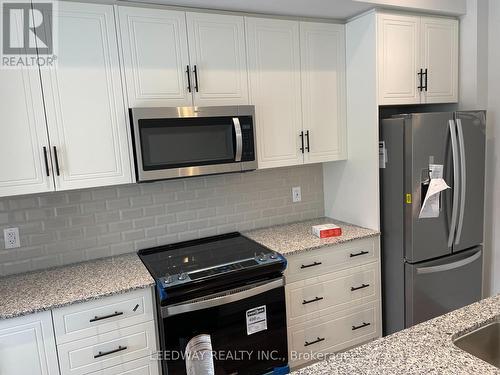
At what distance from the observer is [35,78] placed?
1.85 metres

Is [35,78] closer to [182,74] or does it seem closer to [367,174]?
[182,74]

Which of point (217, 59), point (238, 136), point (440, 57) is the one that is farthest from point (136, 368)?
point (440, 57)

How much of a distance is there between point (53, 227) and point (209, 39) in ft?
4.86

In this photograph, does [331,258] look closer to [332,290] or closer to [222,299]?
[332,290]

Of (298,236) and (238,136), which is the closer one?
(238,136)

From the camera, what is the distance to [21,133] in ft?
6.02

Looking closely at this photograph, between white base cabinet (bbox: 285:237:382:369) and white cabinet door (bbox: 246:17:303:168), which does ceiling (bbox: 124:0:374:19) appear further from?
white base cabinet (bbox: 285:237:382:369)

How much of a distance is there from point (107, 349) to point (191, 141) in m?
1.20

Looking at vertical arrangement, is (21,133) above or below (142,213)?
above

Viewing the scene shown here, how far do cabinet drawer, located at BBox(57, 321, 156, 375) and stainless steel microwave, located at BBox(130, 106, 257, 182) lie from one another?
82 cm

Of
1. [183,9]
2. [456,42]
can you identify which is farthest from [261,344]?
[456,42]

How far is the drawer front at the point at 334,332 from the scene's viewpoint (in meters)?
2.39

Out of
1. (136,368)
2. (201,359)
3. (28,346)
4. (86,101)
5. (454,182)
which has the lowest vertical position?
(136,368)

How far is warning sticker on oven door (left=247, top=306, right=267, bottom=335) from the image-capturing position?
207cm
